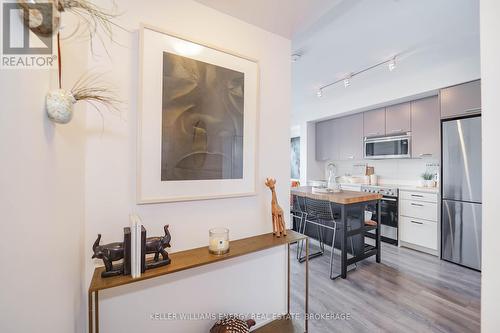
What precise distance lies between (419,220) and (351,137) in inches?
73.9

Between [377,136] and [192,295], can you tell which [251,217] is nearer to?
[192,295]

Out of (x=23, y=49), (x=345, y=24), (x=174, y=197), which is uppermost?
(x=345, y=24)

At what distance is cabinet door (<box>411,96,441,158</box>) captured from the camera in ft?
10.9

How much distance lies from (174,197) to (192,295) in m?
0.64

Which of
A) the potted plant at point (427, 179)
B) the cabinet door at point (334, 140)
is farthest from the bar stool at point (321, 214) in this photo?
the cabinet door at point (334, 140)

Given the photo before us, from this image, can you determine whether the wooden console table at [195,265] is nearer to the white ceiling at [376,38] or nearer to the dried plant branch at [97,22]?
the dried plant branch at [97,22]

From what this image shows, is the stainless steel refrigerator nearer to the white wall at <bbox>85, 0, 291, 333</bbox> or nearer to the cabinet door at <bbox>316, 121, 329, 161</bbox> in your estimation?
the cabinet door at <bbox>316, 121, 329, 161</bbox>

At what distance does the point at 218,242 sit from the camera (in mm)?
1315

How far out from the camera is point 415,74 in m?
3.24

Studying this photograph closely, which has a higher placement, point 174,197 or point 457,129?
point 457,129

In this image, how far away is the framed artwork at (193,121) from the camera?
4.09ft

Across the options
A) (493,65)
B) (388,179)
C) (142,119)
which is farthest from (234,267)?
(388,179)

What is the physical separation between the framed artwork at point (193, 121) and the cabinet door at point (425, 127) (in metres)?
3.09

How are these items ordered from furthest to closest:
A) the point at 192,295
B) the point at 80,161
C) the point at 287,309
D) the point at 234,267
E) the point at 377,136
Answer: the point at 377,136 → the point at 287,309 → the point at 234,267 → the point at 192,295 → the point at 80,161
